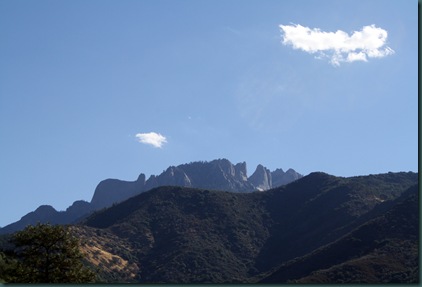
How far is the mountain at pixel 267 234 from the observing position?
7281 cm

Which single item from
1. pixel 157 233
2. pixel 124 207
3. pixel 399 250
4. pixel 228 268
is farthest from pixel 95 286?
pixel 124 207

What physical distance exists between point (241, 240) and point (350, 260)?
38.4 meters

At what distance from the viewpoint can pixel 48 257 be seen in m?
30.5

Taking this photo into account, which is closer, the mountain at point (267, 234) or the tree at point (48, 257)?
the tree at point (48, 257)

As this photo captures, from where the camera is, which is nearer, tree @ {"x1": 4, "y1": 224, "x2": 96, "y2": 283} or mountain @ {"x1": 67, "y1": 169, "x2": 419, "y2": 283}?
tree @ {"x1": 4, "y1": 224, "x2": 96, "y2": 283}

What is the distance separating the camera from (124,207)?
4862 inches

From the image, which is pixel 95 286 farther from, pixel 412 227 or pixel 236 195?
pixel 236 195

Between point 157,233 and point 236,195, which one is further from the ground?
point 236,195

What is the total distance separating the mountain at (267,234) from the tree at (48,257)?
37018mm

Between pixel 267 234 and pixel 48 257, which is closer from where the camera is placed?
pixel 48 257

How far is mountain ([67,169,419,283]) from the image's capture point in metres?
72.8

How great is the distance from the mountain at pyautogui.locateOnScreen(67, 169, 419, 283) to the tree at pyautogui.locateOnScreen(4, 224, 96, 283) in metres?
37.0

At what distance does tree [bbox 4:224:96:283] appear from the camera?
29.0 m

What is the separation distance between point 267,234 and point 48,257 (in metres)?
85.5
